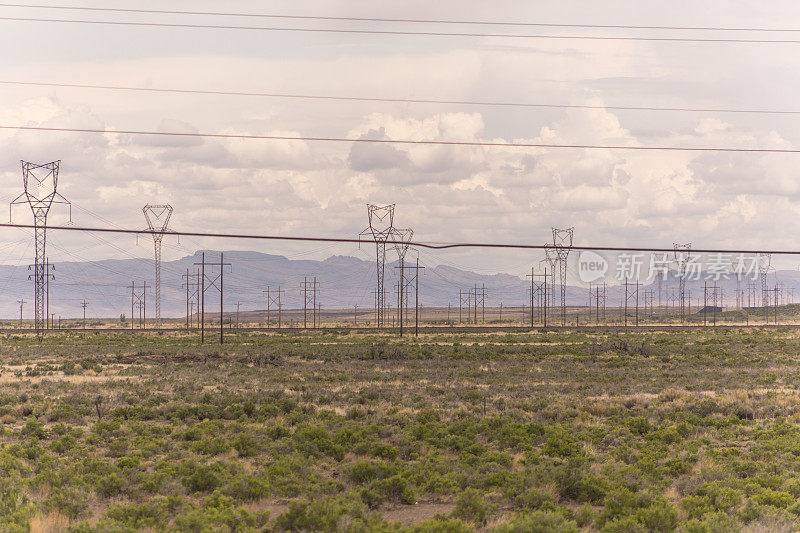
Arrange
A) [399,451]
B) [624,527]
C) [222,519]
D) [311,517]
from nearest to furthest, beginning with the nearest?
[624,527]
[222,519]
[311,517]
[399,451]

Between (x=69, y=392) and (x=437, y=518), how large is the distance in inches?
933

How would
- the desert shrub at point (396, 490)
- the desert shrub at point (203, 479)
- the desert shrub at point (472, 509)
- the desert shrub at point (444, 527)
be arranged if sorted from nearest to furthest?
the desert shrub at point (444, 527) → the desert shrub at point (472, 509) → the desert shrub at point (396, 490) → the desert shrub at point (203, 479)

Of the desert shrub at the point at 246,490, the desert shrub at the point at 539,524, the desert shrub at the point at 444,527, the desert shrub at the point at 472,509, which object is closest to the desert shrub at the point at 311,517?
the desert shrub at the point at 444,527

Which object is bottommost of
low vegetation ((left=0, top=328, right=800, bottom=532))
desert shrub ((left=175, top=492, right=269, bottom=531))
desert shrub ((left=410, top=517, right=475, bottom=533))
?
low vegetation ((left=0, top=328, right=800, bottom=532))

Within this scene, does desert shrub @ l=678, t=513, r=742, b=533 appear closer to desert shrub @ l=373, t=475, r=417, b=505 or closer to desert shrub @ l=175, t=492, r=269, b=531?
desert shrub @ l=373, t=475, r=417, b=505

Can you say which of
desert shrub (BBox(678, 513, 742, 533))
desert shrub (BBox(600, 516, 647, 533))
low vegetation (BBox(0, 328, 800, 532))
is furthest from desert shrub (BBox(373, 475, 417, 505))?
desert shrub (BBox(678, 513, 742, 533))

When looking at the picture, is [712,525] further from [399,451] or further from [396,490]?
[399,451]

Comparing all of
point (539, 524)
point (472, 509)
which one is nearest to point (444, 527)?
point (539, 524)

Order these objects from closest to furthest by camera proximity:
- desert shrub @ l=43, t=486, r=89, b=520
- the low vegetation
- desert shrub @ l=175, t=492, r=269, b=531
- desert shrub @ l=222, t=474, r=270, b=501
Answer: desert shrub @ l=175, t=492, r=269, b=531, the low vegetation, desert shrub @ l=43, t=486, r=89, b=520, desert shrub @ l=222, t=474, r=270, b=501

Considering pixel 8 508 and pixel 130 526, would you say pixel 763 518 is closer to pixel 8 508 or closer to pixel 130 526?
pixel 130 526

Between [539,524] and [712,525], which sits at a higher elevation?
[539,524]

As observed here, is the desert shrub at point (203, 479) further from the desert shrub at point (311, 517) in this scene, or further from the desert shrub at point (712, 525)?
the desert shrub at point (712, 525)

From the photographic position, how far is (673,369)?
4475cm

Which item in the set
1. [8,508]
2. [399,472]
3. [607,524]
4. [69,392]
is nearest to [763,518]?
[607,524]
